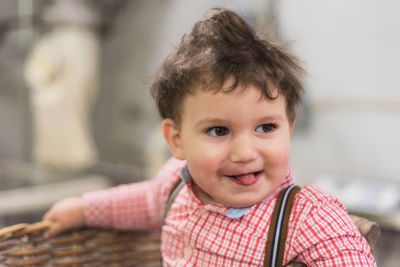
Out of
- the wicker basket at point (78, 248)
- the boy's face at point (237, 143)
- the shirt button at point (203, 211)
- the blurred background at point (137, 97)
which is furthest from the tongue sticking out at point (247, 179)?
the blurred background at point (137, 97)

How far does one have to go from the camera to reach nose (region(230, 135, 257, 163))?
65 cm

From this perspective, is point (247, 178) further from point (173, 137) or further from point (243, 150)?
point (173, 137)

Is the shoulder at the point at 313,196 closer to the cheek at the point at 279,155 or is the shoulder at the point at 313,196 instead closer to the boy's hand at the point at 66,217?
the cheek at the point at 279,155

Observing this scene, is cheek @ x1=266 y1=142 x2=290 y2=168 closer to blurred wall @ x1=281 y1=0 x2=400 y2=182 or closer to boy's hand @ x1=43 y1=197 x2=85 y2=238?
boy's hand @ x1=43 y1=197 x2=85 y2=238

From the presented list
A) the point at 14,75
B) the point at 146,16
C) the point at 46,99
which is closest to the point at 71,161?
the point at 46,99

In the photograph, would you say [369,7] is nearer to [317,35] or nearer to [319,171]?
[317,35]

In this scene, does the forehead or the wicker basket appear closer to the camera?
the forehead

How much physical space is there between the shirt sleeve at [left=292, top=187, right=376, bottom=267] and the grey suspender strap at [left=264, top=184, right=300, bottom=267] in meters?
0.02

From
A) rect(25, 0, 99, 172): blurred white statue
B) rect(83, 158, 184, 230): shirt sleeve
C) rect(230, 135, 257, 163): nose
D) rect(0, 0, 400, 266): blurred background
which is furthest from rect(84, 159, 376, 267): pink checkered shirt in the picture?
rect(25, 0, 99, 172): blurred white statue

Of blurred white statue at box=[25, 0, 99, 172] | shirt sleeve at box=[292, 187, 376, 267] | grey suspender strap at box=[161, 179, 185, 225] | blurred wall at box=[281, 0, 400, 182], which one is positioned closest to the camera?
shirt sleeve at box=[292, 187, 376, 267]

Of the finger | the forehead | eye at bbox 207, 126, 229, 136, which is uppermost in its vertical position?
the forehead

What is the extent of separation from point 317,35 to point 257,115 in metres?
0.99

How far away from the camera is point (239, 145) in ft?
2.16

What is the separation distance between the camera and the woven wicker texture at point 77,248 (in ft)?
2.77
